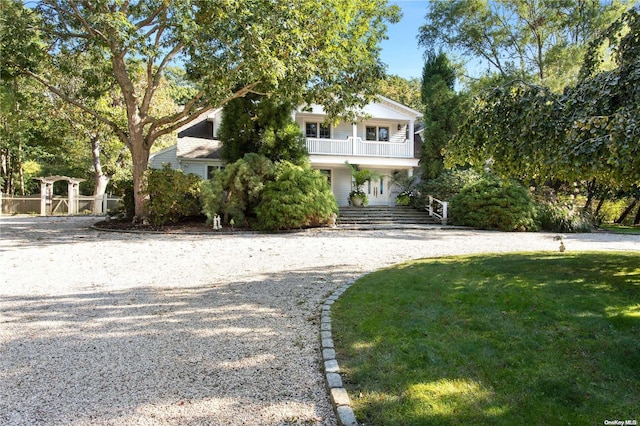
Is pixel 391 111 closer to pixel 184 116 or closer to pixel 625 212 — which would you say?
pixel 184 116

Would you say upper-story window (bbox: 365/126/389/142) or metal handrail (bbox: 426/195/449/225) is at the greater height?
upper-story window (bbox: 365/126/389/142)

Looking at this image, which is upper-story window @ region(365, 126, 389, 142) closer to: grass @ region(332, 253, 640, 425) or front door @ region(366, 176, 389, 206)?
front door @ region(366, 176, 389, 206)

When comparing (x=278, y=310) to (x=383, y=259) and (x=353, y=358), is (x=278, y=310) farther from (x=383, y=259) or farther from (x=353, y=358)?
(x=383, y=259)

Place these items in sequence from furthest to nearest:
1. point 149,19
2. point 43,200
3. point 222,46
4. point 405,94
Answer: point 405,94 < point 43,200 < point 149,19 < point 222,46

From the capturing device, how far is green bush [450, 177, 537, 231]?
15258mm

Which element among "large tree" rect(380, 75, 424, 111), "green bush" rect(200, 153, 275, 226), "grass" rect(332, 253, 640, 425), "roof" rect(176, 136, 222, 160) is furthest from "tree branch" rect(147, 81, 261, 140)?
"large tree" rect(380, 75, 424, 111)

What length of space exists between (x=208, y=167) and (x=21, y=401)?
21.1 meters

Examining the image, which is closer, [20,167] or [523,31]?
[523,31]

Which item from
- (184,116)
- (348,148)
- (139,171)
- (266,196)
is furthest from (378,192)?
(139,171)

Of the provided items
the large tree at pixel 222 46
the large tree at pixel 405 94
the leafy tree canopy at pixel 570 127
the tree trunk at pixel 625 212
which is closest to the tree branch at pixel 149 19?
the large tree at pixel 222 46

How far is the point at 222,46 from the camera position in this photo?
12.1 meters

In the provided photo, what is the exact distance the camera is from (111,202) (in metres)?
28.8

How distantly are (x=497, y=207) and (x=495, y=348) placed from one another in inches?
525

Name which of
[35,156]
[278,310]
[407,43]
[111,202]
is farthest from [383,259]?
[35,156]
